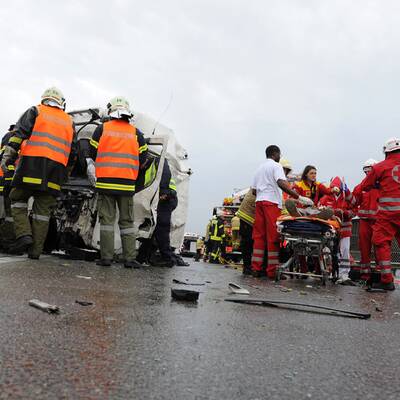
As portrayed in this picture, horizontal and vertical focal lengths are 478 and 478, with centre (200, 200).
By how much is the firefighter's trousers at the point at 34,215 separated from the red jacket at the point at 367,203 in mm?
4934

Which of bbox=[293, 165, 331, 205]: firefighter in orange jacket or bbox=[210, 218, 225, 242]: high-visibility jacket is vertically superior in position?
bbox=[293, 165, 331, 205]: firefighter in orange jacket

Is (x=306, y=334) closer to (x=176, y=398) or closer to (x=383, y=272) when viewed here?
(x=176, y=398)

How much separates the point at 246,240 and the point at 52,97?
379cm

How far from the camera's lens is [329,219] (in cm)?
646

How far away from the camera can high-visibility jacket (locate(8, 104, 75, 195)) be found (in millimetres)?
5816

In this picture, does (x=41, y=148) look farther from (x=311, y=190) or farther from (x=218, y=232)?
(x=218, y=232)

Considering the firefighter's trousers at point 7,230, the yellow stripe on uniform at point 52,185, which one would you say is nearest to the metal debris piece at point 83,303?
the yellow stripe on uniform at point 52,185

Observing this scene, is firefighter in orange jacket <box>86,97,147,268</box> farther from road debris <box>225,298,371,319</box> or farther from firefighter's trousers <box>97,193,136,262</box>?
road debris <box>225,298,371,319</box>

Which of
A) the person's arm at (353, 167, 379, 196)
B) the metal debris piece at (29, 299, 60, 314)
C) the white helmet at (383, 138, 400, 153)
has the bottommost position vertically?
the metal debris piece at (29, 299, 60, 314)

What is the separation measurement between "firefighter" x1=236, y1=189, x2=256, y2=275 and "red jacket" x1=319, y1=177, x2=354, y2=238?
1376 millimetres

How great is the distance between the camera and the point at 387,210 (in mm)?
6527

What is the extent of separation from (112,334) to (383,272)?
525cm

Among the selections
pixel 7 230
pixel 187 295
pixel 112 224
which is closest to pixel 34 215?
pixel 112 224

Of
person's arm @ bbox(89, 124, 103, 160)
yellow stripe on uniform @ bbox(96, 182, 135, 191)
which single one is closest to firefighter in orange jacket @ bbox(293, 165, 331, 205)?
yellow stripe on uniform @ bbox(96, 182, 135, 191)
